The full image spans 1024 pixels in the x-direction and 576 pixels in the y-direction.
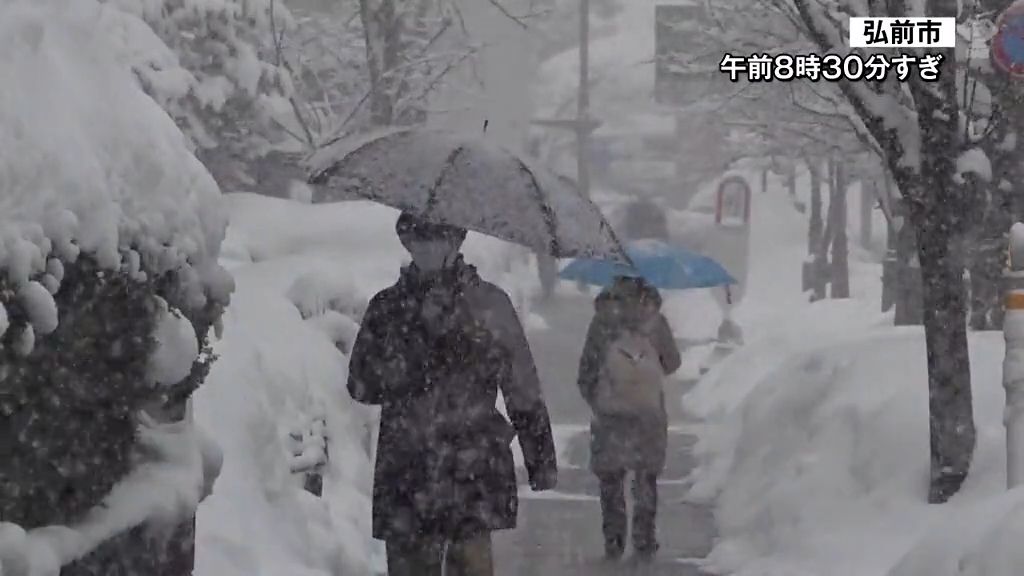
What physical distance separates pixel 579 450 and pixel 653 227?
44.0ft

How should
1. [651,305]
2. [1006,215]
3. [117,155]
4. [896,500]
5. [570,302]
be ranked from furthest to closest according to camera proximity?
[570,302] → [1006,215] → [651,305] → [896,500] → [117,155]

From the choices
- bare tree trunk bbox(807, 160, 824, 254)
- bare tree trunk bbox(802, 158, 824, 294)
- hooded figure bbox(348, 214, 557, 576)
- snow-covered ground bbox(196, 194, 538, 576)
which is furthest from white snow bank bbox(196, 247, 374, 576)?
bare tree trunk bbox(807, 160, 824, 254)

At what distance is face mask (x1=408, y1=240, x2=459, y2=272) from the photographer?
5.20 m

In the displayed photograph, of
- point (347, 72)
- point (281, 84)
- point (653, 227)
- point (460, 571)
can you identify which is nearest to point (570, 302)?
point (653, 227)

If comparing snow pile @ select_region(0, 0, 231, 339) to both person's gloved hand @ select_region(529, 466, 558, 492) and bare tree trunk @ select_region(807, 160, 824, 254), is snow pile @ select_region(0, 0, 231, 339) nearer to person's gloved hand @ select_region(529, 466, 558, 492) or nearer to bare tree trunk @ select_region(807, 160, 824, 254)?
person's gloved hand @ select_region(529, 466, 558, 492)

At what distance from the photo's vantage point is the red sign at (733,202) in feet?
118

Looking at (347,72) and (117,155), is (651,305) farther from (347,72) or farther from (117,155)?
(347,72)

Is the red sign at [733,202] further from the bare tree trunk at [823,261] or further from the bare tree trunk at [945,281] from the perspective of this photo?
the bare tree trunk at [945,281]

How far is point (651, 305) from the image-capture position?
8898mm

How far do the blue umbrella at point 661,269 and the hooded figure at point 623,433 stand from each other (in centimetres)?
171

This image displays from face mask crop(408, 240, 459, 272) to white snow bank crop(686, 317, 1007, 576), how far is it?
1.95 metres

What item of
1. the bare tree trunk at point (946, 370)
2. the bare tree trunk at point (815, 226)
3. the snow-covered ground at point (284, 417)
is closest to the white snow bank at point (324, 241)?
the snow-covered ground at point (284, 417)

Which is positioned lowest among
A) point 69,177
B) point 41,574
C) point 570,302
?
point 570,302

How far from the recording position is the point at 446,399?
5.12 meters
